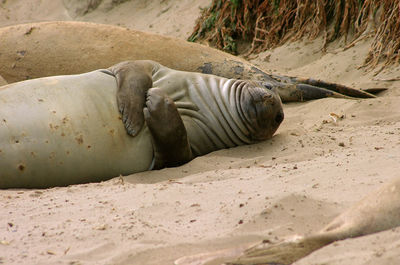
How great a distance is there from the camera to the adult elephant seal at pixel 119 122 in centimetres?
401

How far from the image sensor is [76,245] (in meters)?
2.63

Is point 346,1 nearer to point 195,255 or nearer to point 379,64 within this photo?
point 379,64

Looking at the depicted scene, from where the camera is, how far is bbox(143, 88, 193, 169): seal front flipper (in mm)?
4266

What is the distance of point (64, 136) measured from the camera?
4.10 metres

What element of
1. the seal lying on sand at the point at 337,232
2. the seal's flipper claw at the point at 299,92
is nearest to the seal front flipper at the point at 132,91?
the seal's flipper claw at the point at 299,92

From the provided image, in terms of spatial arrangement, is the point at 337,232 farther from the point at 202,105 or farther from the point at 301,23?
the point at 301,23

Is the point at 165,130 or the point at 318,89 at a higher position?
the point at 165,130

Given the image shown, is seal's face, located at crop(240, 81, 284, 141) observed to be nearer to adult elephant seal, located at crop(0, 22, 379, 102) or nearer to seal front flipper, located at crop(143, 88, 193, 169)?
seal front flipper, located at crop(143, 88, 193, 169)

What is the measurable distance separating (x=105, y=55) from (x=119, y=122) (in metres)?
1.67

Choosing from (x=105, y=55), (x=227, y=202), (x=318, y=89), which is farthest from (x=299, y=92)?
(x=227, y=202)

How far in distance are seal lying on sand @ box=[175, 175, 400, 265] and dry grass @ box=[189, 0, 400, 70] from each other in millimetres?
3914

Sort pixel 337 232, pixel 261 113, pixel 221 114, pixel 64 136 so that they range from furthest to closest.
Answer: pixel 221 114, pixel 261 113, pixel 64 136, pixel 337 232

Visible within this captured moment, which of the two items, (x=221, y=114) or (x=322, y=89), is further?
(x=322, y=89)

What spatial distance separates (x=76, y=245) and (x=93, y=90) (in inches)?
77.1
